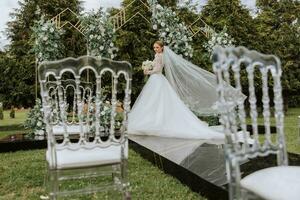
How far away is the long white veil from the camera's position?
6.98 m

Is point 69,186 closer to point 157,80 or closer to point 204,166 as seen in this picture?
point 204,166

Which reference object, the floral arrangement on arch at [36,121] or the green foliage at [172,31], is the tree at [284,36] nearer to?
the green foliage at [172,31]

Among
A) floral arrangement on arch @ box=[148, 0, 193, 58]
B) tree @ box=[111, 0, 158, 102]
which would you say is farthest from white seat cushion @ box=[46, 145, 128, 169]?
tree @ box=[111, 0, 158, 102]

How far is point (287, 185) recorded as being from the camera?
176cm

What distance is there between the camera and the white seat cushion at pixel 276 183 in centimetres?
171

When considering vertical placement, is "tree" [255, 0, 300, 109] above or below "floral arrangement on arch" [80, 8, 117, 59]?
above

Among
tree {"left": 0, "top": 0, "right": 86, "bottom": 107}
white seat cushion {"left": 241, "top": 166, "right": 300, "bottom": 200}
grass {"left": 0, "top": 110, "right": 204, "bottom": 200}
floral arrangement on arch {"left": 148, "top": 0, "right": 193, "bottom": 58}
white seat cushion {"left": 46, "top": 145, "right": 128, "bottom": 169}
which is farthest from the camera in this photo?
tree {"left": 0, "top": 0, "right": 86, "bottom": 107}

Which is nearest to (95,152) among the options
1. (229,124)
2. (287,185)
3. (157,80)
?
(229,124)

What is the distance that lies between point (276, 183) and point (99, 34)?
6167 millimetres

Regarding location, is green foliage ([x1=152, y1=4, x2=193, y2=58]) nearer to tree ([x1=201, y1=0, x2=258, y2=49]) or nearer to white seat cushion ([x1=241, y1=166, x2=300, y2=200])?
white seat cushion ([x1=241, y1=166, x2=300, y2=200])

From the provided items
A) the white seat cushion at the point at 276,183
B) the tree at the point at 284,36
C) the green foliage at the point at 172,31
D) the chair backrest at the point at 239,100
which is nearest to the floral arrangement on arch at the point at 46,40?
the green foliage at the point at 172,31

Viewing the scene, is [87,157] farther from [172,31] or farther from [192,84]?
[172,31]

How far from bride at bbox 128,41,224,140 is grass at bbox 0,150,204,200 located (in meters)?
1.04

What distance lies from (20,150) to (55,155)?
445 cm
